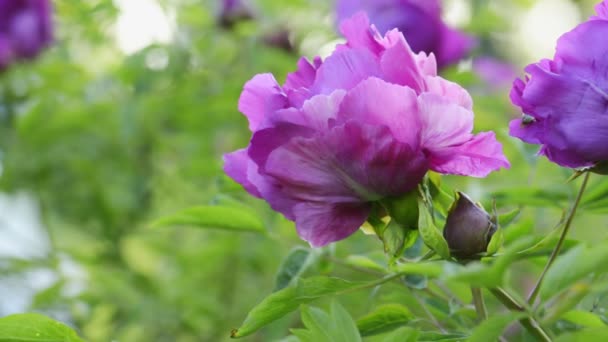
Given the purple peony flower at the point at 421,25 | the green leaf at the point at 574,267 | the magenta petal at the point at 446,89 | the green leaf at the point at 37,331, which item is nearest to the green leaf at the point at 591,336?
the green leaf at the point at 574,267

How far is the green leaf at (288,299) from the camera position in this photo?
396mm

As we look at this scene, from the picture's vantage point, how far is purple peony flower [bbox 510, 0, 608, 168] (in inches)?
14.7

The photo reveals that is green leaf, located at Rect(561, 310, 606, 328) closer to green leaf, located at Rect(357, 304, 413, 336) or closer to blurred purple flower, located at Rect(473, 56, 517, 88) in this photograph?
green leaf, located at Rect(357, 304, 413, 336)

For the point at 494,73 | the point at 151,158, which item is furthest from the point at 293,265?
the point at 494,73

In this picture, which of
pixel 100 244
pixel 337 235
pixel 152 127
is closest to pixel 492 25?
pixel 152 127

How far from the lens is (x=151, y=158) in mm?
1284

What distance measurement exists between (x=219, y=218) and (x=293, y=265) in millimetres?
51

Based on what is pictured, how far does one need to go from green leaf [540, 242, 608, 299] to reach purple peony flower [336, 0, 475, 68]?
57 centimetres

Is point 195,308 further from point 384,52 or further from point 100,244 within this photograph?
point 384,52

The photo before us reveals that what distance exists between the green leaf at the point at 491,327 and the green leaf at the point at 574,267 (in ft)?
0.06

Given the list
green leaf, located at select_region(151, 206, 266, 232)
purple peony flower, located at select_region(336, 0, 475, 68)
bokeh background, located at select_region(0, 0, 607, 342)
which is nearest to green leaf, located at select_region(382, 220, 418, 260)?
green leaf, located at select_region(151, 206, 266, 232)

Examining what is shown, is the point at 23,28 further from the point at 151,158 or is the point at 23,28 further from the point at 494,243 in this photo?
the point at 494,243

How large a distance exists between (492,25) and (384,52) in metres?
0.92

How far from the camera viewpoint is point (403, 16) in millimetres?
917
